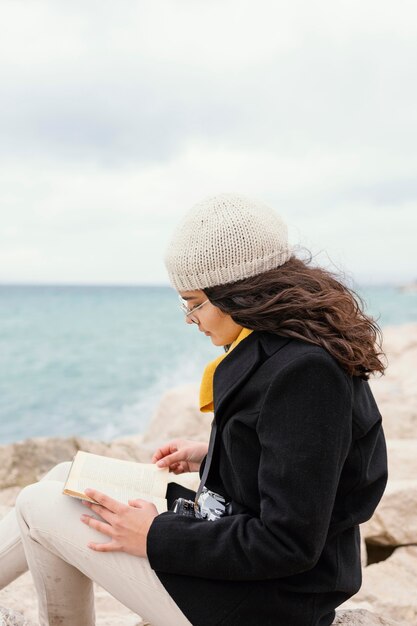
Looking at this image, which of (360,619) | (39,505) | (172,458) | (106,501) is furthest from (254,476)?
(360,619)

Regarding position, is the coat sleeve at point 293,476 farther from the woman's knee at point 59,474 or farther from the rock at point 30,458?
the rock at point 30,458

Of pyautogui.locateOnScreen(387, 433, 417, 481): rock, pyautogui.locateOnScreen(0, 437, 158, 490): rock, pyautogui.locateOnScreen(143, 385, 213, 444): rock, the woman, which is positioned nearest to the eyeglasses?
the woman

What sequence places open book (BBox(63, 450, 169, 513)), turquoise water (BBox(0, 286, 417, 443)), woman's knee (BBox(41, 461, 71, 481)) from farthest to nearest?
turquoise water (BBox(0, 286, 417, 443)) < woman's knee (BBox(41, 461, 71, 481)) < open book (BBox(63, 450, 169, 513))

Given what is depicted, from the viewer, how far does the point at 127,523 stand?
189 centimetres

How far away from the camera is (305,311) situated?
1841 mm

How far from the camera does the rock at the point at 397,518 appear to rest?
3725 mm

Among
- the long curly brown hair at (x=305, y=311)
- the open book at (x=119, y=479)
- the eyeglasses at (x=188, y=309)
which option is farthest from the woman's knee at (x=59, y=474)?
the long curly brown hair at (x=305, y=311)

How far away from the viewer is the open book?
7.00 ft

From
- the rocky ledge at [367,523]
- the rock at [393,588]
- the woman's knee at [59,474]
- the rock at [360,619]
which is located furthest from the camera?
the rock at [393,588]

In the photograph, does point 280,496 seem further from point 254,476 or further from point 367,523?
point 367,523

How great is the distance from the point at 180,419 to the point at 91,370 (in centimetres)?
1409

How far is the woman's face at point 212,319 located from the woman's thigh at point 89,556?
66cm

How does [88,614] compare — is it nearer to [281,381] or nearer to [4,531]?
[4,531]

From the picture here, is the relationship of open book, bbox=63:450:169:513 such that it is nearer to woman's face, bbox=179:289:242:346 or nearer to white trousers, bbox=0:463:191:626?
white trousers, bbox=0:463:191:626
